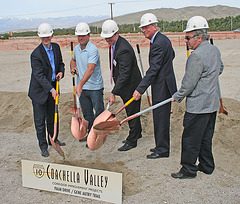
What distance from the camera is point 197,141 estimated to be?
3.45 m

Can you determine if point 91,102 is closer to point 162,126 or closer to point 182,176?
point 162,126

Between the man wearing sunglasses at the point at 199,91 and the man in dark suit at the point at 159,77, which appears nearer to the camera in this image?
the man wearing sunglasses at the point at 199,91

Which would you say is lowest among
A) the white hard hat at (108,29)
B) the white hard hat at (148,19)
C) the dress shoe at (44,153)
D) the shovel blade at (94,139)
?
the dress shoe at (44,153)

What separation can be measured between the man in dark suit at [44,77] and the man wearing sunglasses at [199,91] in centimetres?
204

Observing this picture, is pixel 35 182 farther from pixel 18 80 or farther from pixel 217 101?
pixel 18 80

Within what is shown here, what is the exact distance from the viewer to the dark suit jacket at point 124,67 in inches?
162

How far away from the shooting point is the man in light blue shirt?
4.27 meters

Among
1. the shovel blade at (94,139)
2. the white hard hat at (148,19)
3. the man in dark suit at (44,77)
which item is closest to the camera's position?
the white hard hat at (148,19)

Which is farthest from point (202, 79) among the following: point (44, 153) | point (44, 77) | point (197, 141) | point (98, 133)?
point (44, 153)

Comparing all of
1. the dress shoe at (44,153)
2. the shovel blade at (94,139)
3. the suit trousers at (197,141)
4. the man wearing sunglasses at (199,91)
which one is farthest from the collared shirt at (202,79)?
the dress shoe at (44,153)

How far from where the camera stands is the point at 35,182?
352 cm

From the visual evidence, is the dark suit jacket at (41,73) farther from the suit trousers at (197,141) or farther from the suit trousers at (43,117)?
the suit trousers at (197,141)

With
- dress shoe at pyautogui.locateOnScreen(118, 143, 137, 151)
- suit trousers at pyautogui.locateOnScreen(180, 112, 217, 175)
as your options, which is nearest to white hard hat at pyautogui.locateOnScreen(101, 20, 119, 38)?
suit trousers at pyautogui.locateOnScreen(180, 112, 217, 175)

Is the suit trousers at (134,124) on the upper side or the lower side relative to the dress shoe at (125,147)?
upper
